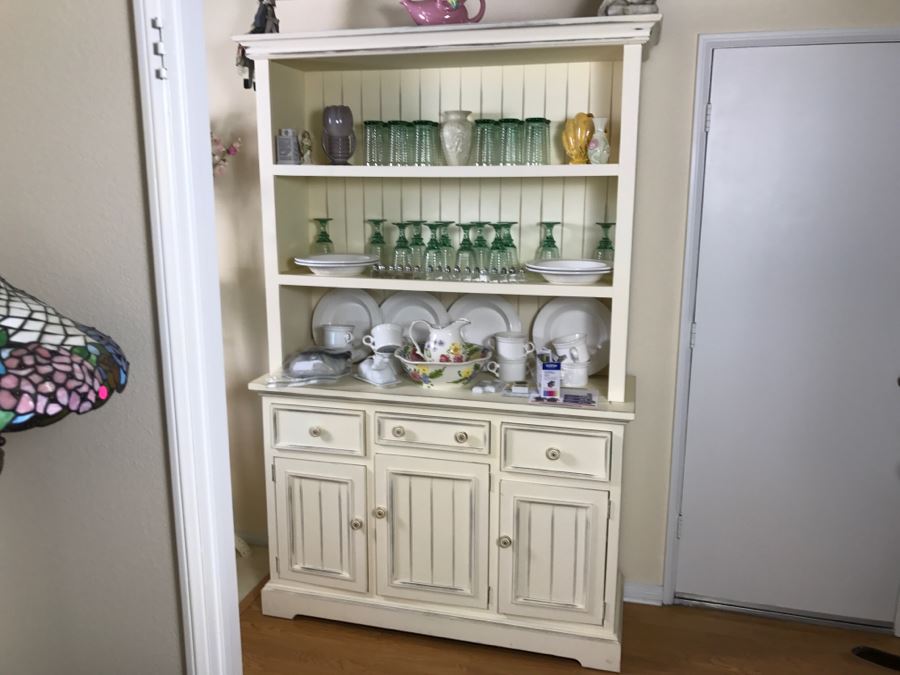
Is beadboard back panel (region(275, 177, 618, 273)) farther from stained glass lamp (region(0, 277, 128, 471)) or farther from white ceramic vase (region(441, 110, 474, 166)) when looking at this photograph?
stained glass lamp (region(0, 277, 128, 471))

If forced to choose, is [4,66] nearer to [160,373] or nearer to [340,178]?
[160,373]

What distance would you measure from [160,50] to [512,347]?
156 centimetres

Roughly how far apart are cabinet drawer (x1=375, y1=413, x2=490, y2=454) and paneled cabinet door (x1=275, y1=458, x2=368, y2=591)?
0.17 meters

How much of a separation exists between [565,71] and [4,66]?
5.74 feet

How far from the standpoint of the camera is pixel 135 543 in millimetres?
1218

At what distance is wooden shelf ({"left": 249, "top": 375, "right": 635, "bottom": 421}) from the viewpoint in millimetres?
2172

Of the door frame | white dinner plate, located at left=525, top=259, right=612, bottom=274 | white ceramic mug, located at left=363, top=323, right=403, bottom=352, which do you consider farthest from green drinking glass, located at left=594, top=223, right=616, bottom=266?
the door frame

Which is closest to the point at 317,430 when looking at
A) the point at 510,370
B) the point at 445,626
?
the point at 510,370

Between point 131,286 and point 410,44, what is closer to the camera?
point 131,286

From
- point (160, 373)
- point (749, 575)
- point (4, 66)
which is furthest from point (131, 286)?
point (749, 575)

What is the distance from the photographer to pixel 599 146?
224 cm

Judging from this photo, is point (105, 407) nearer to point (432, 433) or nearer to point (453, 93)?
point (432, 433)

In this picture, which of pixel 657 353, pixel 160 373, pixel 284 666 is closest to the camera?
pixel 160 373

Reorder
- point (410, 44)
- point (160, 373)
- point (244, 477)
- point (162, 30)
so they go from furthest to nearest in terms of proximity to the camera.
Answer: point (244, 477), point (410, 44), point (160, 373), point (162, 30)
